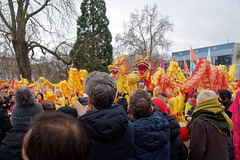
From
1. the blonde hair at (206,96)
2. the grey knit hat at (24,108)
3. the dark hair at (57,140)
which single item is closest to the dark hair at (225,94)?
the blonde hair at (206,96)

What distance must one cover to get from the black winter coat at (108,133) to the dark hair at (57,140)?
444mm

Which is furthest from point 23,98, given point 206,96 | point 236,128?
point 236,128

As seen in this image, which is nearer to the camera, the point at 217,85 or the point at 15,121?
the point at 15,121

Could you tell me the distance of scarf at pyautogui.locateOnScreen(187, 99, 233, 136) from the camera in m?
1.99

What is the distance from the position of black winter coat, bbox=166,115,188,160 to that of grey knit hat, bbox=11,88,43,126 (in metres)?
1.58

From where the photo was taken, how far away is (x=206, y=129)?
198 cm

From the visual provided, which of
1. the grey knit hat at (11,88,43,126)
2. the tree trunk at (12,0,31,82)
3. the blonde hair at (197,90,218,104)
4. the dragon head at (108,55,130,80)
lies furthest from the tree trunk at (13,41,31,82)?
the blonde hair at (197,90,218,104)

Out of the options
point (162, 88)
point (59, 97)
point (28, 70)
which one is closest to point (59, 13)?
point (28, 70)

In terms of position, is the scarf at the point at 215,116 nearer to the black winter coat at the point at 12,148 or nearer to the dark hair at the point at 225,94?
the dark hair at the point at 225,94

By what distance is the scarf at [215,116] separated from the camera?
199 cm

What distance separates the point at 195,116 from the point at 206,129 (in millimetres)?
208

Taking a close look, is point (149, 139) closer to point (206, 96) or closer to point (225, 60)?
point (206, 96)

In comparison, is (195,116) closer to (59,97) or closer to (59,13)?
(59,97)

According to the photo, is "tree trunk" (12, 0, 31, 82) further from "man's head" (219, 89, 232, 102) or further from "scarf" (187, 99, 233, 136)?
"scarf" (187, 99, 233, 136)
